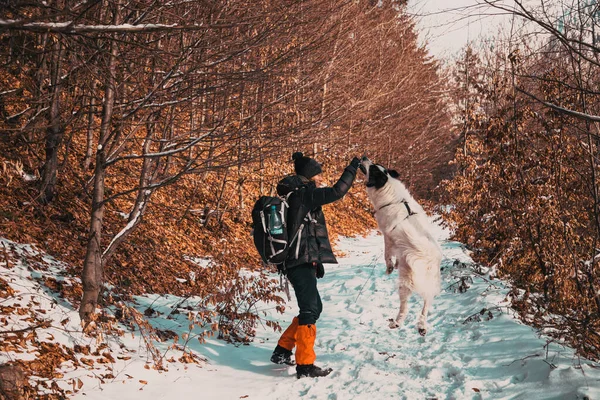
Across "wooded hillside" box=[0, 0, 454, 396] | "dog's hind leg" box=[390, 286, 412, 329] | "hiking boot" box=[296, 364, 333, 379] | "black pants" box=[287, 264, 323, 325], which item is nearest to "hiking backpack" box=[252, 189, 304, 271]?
"black pants" box=[287, 264, 323, 325]

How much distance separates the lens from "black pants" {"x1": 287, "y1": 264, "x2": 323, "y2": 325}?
443 cm

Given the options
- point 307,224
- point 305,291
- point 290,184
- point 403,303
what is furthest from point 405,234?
point 290,184

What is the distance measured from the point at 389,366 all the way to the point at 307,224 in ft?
5.24

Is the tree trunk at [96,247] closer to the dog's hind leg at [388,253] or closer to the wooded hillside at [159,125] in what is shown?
the wooded hillside at [159,125]

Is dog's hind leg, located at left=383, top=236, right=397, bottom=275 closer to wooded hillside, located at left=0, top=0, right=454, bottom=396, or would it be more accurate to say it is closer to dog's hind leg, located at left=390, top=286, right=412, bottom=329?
dog's hind leg, located at left=390, top=286, right=412, bottom=329

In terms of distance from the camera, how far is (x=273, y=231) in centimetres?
436

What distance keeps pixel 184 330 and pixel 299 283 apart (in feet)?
6.41

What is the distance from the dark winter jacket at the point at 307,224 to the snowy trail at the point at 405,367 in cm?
114

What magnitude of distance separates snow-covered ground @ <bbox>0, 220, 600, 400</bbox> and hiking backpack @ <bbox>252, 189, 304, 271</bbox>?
119 centimetres

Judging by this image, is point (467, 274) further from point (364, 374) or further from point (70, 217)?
point (70, 217)

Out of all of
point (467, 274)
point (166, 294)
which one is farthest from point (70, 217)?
point (467, 274)

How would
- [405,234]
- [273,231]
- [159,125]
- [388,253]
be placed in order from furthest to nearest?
[159,125] < [388,253] < [273,231] < [405,234]

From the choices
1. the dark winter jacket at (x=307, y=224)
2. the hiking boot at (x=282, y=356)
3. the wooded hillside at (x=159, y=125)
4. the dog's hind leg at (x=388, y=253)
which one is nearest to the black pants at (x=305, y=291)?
the dark winter jacket at (x=307, y=224)

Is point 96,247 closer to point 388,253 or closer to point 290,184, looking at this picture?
point 290,184
